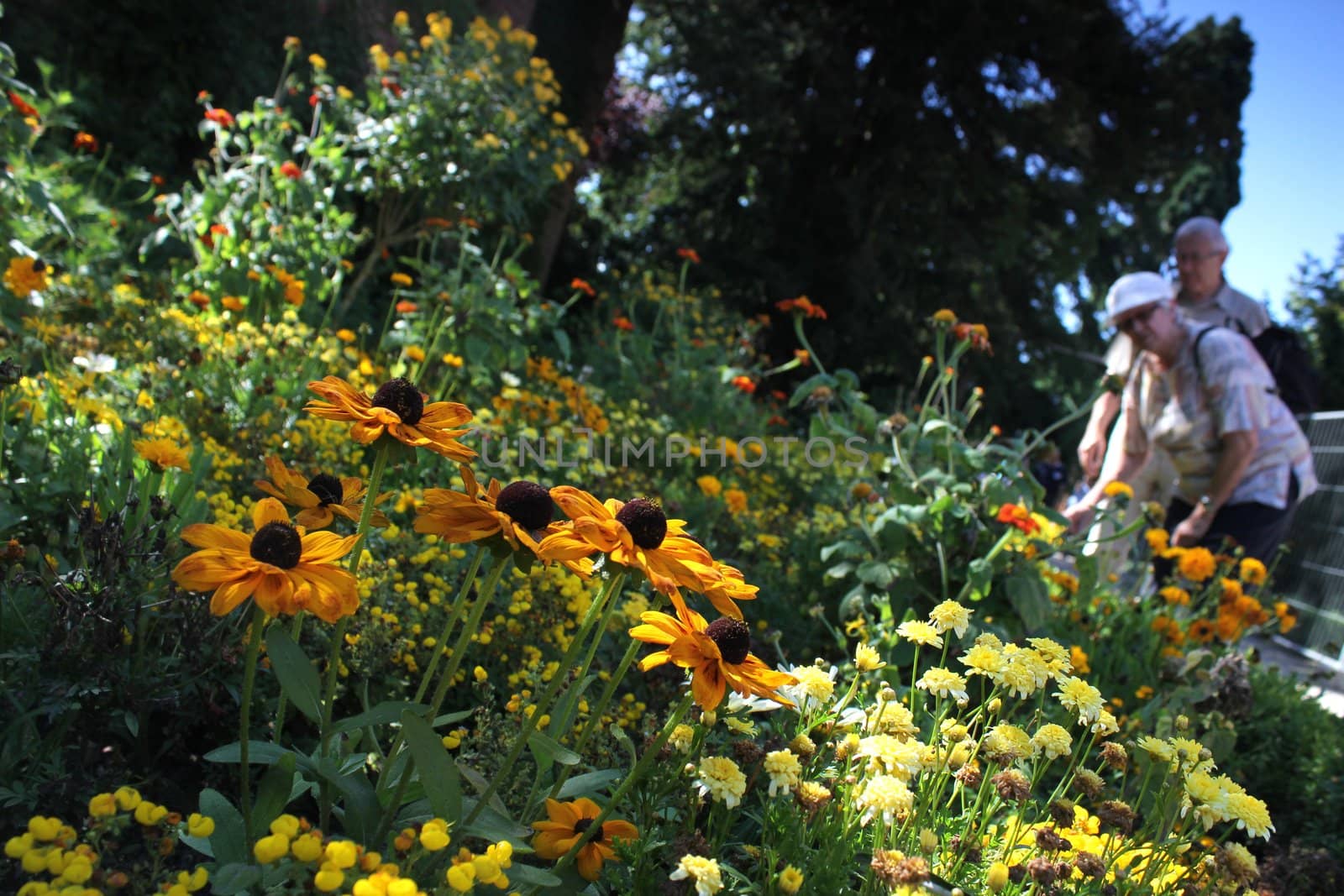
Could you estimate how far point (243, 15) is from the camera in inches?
220

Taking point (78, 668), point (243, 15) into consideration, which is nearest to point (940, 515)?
Answer: point (78, 668)

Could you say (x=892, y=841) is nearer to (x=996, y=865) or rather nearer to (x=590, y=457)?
(x=996, y=865)

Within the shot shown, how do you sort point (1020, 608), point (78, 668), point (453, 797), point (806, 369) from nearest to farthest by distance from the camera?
point (453, 797)
point (78, 668)
point (1020, 608)
point (806, 369)

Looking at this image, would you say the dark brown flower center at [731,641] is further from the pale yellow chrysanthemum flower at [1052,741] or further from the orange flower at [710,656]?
the pale yellow chrysanthemum flower at [1052,741]

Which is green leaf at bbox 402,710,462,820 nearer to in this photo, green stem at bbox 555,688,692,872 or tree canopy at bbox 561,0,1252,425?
green stem at bbox 555,688,692,872

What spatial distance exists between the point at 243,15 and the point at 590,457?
167 inches

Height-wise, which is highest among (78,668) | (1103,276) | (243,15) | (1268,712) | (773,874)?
(1103,276)

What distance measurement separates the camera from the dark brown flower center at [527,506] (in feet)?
3.52

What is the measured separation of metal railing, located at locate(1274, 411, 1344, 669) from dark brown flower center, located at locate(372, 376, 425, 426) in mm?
7203

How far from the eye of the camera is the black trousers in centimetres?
354

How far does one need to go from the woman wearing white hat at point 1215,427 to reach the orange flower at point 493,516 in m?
2.77

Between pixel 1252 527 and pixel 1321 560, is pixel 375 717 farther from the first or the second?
pixel 1321 560

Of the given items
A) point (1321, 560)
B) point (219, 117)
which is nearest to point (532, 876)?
point (219, 117)

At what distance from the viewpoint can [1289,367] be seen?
372 cm
